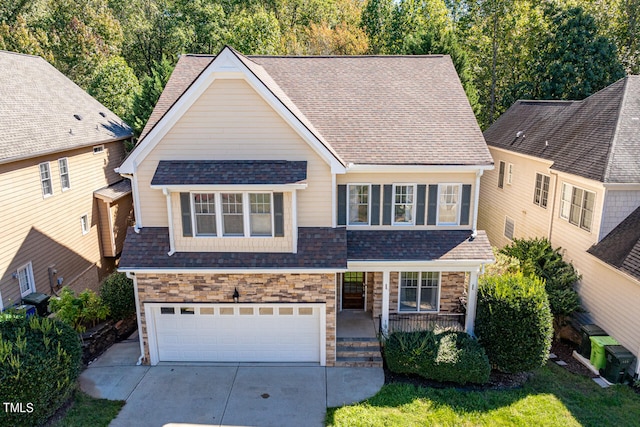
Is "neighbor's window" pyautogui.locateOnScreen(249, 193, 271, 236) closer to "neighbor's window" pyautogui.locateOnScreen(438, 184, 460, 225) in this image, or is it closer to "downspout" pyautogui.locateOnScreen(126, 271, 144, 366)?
"downspout" pyautogui.locateOnScreen(126, 271, 144, 366)

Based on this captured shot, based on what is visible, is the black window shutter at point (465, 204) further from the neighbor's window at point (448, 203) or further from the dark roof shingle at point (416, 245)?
the dark roof shingle at point (416, 245)

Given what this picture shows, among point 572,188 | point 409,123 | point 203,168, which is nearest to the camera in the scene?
point 203,168

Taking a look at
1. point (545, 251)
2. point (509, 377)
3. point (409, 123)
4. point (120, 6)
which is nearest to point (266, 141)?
point (409, 123)

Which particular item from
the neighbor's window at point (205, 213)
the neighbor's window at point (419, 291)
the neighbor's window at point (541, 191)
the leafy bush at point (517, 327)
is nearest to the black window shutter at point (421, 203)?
the neighbor's window at point (419, 291)

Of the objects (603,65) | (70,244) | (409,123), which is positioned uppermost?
(603,65)

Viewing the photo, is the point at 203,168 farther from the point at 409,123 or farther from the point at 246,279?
the point at 409,123

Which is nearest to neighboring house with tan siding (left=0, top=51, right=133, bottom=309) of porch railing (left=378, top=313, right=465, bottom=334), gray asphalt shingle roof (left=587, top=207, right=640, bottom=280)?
porch railing (left=378, top=313, right=465, bottom=334)
